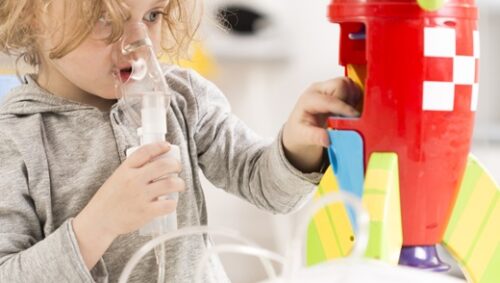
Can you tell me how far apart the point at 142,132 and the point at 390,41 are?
0.28 metres

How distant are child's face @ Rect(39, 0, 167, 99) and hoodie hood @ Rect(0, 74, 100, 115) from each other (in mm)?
26

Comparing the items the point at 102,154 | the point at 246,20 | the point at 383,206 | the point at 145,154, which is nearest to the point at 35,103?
the point at 102,154

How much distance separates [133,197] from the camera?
2.51 feet

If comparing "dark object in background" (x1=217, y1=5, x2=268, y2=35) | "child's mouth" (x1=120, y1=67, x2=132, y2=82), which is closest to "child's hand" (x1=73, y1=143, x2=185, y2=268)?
Result: "child's mouth" (x1=120, y1=67, x2=132, y2=82)

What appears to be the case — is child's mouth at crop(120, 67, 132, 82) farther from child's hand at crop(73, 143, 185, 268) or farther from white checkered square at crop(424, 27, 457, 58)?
white checkered square at crop(424, 27, 457, 58)

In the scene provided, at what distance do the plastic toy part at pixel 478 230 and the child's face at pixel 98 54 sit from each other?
1.26ft

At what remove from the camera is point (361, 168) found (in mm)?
695

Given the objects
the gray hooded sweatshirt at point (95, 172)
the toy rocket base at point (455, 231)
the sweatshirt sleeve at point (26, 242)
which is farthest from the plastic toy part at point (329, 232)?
the sweatshirt sleeve at point (26, 242)

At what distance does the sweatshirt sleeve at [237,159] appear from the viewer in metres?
0.93

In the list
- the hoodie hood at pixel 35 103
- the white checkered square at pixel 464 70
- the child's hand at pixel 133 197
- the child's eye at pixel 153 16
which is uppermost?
the child's eye at pixel 153 16

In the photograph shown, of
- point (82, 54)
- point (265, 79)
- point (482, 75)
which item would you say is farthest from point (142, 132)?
point (482, 75)

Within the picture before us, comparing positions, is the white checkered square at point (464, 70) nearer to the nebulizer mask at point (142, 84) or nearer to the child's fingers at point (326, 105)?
the child's fingers at point (326, 105)

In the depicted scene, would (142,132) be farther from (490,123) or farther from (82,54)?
(490,123)

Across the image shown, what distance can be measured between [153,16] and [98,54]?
0.26 feet
